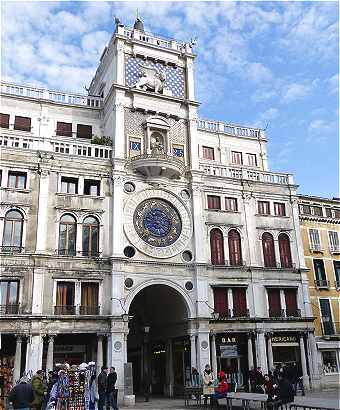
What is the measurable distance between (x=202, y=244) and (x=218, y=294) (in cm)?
392

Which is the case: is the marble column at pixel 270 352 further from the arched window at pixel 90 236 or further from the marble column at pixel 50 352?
the marble column at pixel 50 352

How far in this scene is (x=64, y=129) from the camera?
3812cm

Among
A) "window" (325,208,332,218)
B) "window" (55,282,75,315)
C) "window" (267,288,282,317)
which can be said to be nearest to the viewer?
"window" (55,282,75,315)

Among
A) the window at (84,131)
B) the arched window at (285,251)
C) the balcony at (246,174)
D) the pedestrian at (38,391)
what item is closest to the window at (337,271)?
the arched window at (285,251)

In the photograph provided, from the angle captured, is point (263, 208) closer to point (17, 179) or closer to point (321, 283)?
point (321, 283)

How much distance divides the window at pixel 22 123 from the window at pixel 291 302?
24.0m

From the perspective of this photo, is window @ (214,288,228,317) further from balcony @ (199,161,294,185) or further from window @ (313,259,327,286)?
window @ (313,259,327,286)

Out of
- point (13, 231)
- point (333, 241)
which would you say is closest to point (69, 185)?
point (13, 231)

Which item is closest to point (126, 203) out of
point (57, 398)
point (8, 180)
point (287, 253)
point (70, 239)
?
point (70, 239)

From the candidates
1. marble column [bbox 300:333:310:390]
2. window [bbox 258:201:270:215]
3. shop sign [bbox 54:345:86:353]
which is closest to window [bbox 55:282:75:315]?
shop sign [bbox 54:345:86:353]

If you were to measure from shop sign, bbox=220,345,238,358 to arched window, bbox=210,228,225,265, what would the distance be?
6185 mm

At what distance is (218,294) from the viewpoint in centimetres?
3588

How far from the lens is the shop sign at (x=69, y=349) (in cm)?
3095

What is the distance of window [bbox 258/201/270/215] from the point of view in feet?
130
